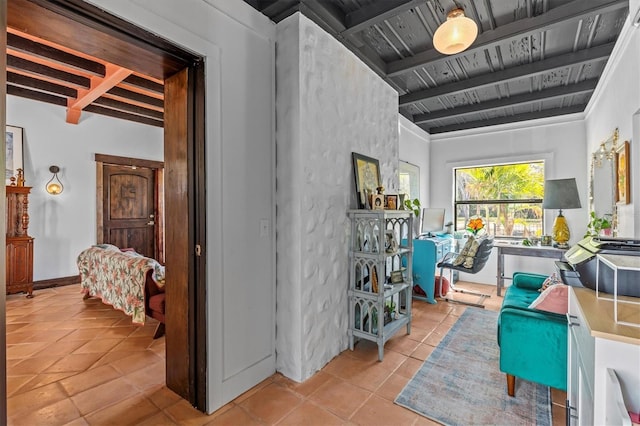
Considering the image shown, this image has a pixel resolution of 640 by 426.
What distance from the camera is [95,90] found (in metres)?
3.68

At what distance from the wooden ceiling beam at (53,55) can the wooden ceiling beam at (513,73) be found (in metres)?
3.64

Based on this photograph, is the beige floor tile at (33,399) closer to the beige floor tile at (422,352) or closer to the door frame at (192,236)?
the door frame at (192,236)

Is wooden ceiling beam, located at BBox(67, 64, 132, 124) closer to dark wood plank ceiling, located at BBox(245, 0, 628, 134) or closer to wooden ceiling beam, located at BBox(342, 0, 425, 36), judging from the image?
dark wood plank ceiling, located at BBox(245, 0, 628, 134)

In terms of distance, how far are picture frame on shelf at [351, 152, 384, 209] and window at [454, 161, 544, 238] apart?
9.61 ft

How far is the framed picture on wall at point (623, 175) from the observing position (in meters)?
2.33

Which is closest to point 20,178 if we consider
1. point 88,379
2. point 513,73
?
point 88,379

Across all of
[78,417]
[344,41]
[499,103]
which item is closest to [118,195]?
[78,417]

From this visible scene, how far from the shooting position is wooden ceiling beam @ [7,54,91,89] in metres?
3.13

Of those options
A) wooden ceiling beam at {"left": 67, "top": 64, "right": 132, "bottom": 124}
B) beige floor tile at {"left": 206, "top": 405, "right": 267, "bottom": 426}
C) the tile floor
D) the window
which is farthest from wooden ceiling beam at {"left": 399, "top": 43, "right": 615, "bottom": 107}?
beige floor tile at {"left": 206, "top": 405, "right": 267, "bottom": 426}

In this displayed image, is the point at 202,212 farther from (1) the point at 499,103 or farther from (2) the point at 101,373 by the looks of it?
(1) the point at 499,103

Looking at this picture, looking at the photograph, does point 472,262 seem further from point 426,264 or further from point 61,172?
point 61,172

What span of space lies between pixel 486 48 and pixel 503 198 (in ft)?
9.74

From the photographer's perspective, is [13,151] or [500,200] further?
[500,200]

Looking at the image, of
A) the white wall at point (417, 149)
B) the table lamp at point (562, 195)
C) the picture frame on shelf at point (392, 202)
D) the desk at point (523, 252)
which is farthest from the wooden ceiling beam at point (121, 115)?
the table lamp at point (562, 195)
